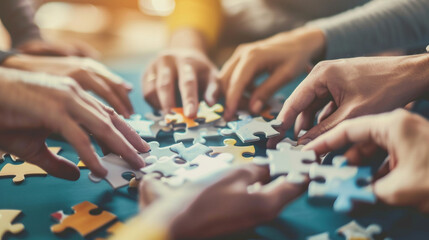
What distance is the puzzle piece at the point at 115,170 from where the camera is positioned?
0.84 metres

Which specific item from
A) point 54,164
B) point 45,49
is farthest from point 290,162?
point 45,49

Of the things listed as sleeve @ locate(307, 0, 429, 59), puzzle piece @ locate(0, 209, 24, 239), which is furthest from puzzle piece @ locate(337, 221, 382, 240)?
sleeve @ locate(307, 0, 429, 59)

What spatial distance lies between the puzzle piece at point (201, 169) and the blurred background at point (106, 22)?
66.5 inches

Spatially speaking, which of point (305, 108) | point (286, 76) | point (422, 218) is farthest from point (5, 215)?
point (286, 76)

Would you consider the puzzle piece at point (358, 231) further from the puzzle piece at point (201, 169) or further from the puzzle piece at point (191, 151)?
the puzzle piece at point (191, 151)

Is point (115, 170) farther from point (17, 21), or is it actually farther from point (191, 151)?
point (17, 21)

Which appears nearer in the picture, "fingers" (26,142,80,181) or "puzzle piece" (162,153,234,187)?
"puzzle piece" (162,153,234,187)

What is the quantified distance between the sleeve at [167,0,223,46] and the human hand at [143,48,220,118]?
42 cm

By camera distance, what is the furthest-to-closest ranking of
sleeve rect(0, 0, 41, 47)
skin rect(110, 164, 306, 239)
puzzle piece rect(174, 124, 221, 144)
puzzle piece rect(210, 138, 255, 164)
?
sleeve rect(0, 0, 41, 47)
puzzle piece rect(174, 124, 221, 144)
puzzle piece rect(210, 138, 255, 164)
skin rect(110, 164, 306, 239)

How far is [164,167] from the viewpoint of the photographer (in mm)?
859

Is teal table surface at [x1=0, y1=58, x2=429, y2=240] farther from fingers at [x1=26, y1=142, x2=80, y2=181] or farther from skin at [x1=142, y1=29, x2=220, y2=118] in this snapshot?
skin at [x1=142, y1=29, x2=220, y2=118]

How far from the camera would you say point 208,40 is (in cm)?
201

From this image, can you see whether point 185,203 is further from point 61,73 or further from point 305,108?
point 61,73

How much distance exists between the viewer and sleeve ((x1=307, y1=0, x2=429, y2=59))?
139cm
